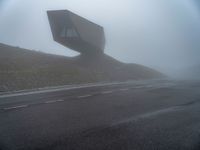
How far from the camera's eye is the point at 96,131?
568cm

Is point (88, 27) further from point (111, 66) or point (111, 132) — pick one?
point (111, 132)

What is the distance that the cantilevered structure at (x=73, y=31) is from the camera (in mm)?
40750

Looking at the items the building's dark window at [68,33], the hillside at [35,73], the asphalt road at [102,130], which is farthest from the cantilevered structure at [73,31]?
the asphalt road at [102,130]

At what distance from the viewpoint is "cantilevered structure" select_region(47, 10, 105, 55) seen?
4075cm

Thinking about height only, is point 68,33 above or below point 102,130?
above

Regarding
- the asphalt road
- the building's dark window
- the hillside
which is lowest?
the hillside

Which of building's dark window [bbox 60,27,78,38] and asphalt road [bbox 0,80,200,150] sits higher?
building's dark window [bbox 60,27,78,38]

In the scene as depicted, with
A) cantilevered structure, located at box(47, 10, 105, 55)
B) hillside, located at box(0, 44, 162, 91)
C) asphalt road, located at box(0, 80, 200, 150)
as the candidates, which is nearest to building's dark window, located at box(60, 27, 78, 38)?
cantilevered structure, located at box(47, 10, 105, 55)

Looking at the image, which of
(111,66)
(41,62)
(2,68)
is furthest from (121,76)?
(2,68)

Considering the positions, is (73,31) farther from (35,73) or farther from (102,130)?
(102,130)

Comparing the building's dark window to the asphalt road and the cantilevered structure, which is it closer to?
the cantilevered structure

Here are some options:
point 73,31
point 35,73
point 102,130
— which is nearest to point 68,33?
point 73,31

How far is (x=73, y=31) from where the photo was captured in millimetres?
41750

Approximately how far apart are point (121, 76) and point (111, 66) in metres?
7.98
